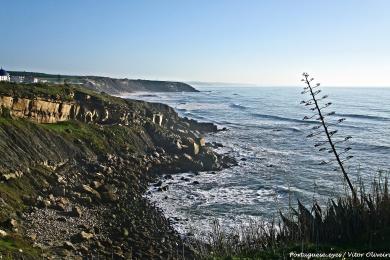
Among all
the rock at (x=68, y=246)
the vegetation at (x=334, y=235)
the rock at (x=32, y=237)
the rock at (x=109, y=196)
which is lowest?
the rock at (x=68, y=246)

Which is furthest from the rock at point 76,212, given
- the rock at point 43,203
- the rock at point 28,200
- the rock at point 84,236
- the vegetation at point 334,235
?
the vegetation at point 334,235

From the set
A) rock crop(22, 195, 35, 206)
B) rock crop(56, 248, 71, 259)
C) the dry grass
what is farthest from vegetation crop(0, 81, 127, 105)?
the dry grass

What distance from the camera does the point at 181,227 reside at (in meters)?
26.3

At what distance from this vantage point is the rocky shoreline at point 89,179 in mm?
21859

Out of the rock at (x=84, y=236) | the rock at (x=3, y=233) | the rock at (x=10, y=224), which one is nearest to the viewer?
the rock at (x=3, y=233)

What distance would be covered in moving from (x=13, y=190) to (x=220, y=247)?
53.4 feet

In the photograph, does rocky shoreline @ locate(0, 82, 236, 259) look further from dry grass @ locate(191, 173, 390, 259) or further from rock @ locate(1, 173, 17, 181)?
dry grass @ locate(191, 173, 390, 259)

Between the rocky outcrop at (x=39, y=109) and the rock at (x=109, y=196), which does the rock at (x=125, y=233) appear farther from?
the rocky outcrop at (x=39, y=109)

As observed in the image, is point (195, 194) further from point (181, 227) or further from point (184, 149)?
point (184, 149)

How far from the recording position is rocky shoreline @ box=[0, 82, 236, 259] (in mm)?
21859

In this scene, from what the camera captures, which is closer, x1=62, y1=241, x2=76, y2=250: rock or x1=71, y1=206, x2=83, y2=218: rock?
x1=62, y1=241, x2=76, y2=250: rock

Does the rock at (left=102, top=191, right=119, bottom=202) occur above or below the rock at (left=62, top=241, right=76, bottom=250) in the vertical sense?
above

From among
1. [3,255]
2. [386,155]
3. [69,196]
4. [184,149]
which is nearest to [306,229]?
[3,255]

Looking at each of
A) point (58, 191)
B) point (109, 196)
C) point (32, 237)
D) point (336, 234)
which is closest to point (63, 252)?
→ point (32, 237)
